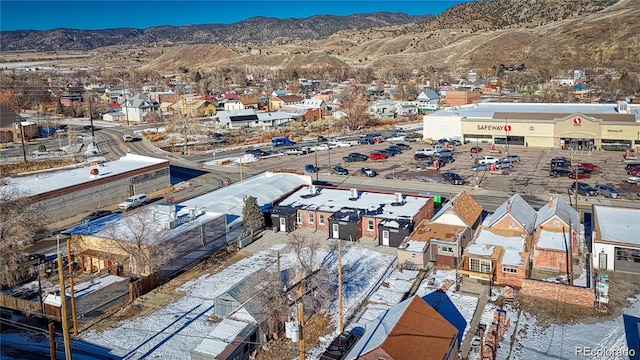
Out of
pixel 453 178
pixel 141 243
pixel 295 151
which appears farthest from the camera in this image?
pixel 295 151

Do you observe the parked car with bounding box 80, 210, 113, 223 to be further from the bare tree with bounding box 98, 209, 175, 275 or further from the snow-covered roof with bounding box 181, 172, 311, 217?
the bare tree with bounding box 98, 209, 175, 275

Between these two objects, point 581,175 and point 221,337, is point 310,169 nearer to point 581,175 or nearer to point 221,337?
point 581,175

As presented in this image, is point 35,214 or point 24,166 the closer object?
point 35,214

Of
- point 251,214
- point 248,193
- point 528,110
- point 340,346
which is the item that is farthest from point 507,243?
point 528,110

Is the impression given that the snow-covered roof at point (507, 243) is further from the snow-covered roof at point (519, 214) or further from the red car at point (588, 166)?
the red car at point (588, 166)

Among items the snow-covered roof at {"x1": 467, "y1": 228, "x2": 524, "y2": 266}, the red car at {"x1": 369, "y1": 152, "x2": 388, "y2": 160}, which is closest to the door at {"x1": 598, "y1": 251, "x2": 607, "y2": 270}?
the snow-covered roof at {"x1": 467, "y1": 228, "x2": 524, "y2": 266}

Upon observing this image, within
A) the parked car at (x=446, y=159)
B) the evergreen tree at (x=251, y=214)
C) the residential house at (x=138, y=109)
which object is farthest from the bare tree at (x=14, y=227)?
the residential house at (x=138, y=109)

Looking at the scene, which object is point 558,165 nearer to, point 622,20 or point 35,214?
point 35,214

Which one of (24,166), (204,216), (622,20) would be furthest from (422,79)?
(204,216)
